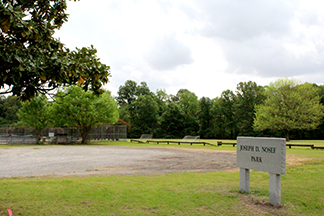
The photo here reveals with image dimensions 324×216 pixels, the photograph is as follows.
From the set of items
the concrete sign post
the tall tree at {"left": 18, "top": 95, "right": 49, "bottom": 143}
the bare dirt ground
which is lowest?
the bare dirt ground

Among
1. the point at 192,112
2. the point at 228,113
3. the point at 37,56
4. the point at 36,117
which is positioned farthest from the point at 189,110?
the point at 37,56

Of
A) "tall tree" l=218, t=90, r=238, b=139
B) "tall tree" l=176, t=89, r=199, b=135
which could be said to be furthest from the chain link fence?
"tall tree" l=218, t=90, r=238, b=139

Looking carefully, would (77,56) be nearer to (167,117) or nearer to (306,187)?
(306,187)

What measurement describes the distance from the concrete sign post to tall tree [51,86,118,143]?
99.9 feet

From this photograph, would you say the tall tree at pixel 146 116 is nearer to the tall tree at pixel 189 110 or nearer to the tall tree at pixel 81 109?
the tall tree at pixel 189 110

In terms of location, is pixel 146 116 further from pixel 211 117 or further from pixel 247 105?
pixel 247 105

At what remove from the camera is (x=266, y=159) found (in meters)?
6.15

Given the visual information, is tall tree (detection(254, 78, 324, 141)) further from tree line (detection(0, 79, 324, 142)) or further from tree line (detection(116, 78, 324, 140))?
tree line (detection(116, 78, 324, 140))

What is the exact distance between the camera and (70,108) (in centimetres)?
3512

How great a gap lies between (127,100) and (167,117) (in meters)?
22.0

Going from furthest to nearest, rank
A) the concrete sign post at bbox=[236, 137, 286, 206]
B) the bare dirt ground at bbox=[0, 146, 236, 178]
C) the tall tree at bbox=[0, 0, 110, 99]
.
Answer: the bare dirt ground at bbox=[0, 146, 236, 178] → the concrete sign post at bbox=[236, 137, 286, 206] → the tall tree at bbox=[0, 0, 110, 99]

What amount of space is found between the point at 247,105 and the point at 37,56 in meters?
69.3

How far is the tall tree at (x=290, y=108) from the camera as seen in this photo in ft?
165

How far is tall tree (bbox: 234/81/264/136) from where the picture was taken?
66.9 m
